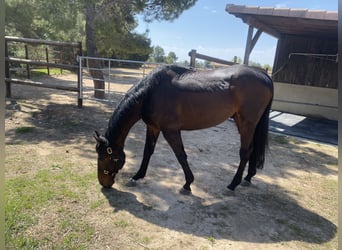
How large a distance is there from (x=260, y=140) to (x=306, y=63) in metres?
5.98

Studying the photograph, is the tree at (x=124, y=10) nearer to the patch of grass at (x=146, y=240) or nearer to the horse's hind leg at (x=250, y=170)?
the horse's hind leg at (x=250, y=170)

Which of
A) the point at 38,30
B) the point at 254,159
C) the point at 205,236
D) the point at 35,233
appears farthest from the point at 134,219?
the point at 38,30

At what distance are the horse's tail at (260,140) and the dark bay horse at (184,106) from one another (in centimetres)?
6

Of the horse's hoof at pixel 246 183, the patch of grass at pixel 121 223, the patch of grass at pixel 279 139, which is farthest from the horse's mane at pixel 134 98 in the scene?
the patch of grass at pixel 279 139

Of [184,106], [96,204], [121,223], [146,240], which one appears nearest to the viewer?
[146,240]

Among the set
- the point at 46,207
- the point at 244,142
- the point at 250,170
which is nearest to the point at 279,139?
the point at 250,170

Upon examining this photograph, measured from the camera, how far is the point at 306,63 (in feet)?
25.0

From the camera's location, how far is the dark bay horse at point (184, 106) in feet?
8.13

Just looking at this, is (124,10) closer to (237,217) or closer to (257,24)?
(257,24)

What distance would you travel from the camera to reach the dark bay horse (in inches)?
97.5

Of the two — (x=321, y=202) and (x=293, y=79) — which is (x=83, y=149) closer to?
(x=321, y=202)

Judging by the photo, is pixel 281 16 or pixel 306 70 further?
pixel 306 70

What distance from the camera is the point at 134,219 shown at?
217cm

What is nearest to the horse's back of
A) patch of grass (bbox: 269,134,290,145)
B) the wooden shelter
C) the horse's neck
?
the horse's neck
